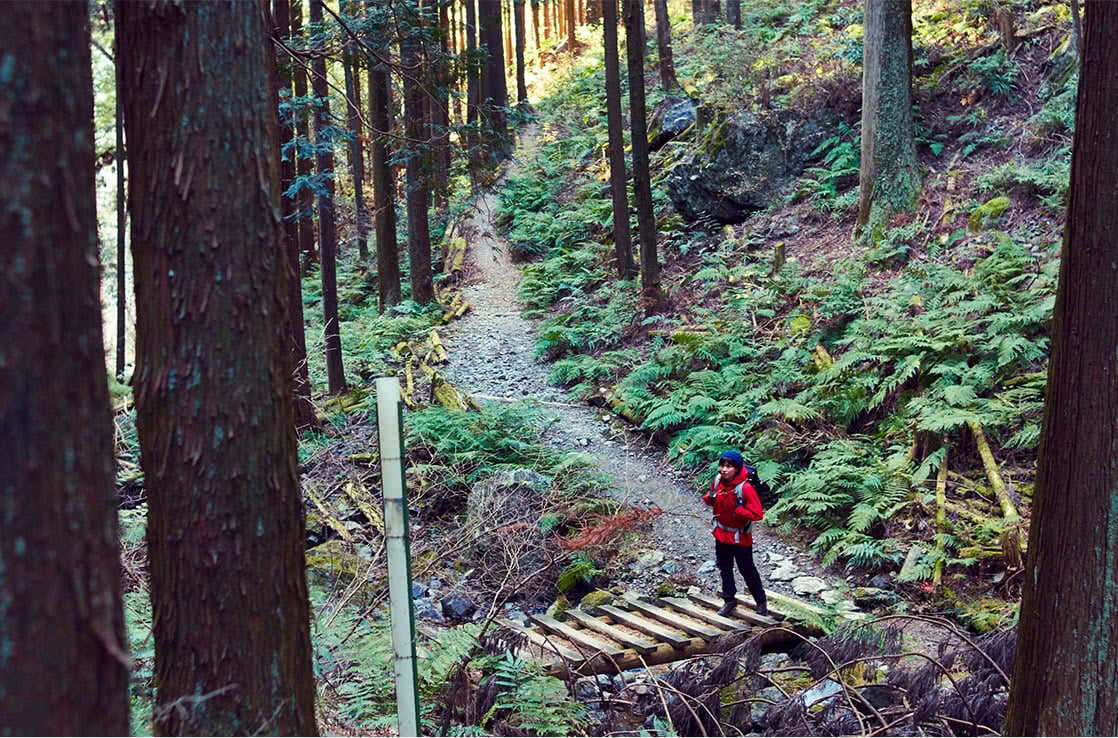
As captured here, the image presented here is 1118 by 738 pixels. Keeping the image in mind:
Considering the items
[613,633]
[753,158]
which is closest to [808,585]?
[613,633]

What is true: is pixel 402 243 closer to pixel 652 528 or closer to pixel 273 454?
pixel 652 528

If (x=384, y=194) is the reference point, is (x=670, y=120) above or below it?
above

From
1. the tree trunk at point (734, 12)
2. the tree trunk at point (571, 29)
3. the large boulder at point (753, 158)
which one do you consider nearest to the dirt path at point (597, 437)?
the large boulder at point (753, 158)

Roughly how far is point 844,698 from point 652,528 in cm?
457

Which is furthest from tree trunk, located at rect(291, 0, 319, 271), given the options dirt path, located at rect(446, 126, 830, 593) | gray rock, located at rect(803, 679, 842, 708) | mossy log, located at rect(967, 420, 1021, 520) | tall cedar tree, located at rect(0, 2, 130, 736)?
mossy log, located at rect(967, 420, 1021, 520)

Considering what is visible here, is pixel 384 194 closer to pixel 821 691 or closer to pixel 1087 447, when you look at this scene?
pixel 821 691

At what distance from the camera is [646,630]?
7.05 meters

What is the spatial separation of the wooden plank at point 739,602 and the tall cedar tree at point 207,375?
5163 mm

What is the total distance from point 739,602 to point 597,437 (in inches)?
201

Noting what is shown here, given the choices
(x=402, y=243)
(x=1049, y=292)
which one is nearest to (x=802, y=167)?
(x=1049, y=292)

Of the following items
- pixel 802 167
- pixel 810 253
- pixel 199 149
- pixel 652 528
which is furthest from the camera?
pixel 802 167

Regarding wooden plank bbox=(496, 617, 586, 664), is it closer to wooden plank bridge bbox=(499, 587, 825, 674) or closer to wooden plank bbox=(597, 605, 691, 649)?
wooden plank bridge bbox=(499, 587, 825, 674)

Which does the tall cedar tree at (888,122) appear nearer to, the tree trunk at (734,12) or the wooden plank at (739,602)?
the wooden plank at (739,602)

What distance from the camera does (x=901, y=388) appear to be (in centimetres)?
1023
